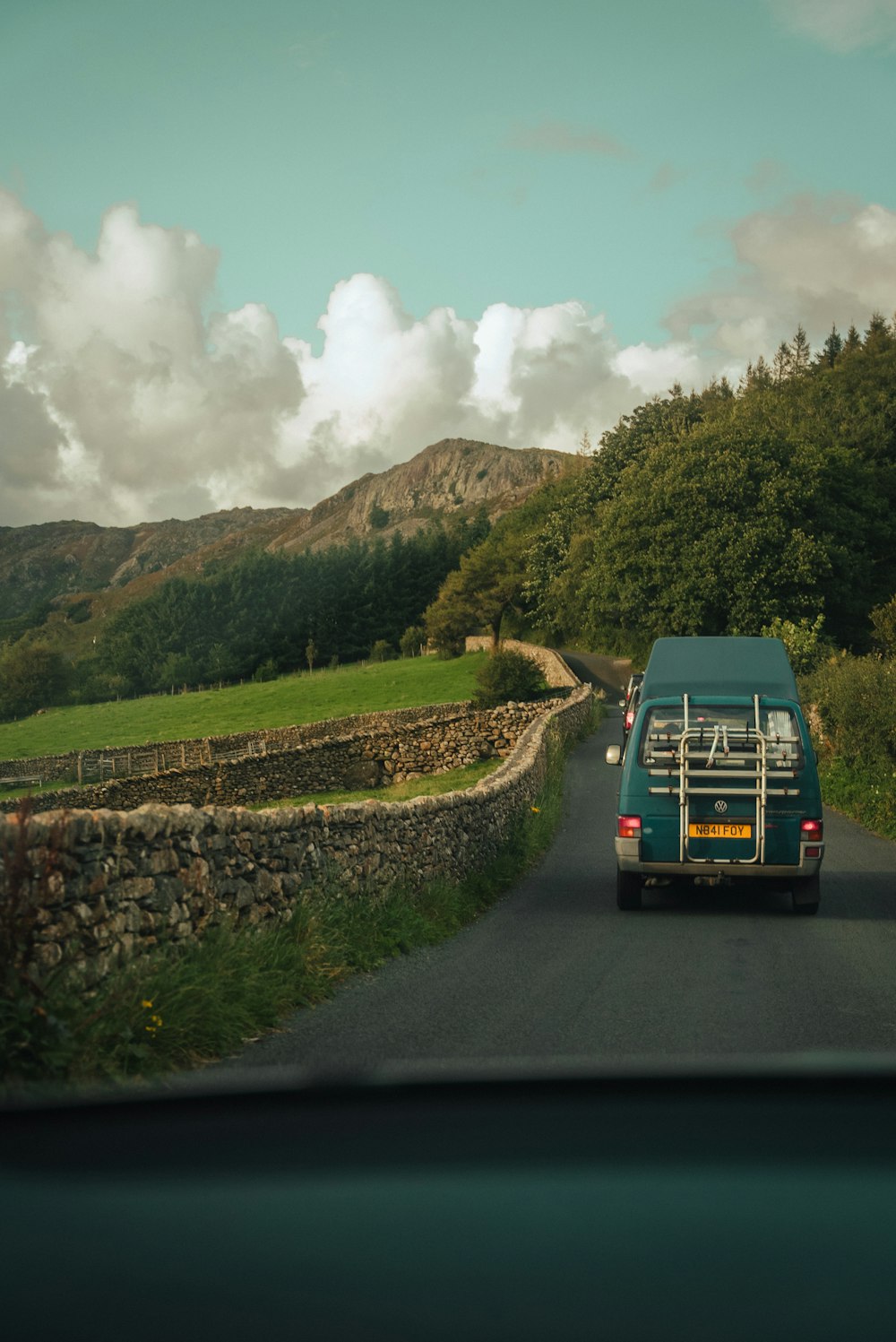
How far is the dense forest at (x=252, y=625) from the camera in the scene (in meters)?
102

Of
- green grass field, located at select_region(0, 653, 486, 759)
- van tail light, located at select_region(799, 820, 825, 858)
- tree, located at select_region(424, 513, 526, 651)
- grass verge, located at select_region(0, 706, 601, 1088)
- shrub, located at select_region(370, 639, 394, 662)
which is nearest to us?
grass verge, located at select_region(0, 706, 601, 1088)

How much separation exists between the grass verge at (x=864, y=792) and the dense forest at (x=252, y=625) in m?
75.6

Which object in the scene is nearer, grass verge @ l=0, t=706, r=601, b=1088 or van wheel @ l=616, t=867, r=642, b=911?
grass verge @ l=0, t=706, r=601, b=1088

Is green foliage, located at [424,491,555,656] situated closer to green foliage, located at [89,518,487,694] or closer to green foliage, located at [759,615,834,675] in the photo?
green foliage, located at [89,518,487,694]

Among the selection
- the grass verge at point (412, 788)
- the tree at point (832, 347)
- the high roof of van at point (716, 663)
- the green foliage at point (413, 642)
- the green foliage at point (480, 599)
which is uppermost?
the tree at point (832, 347)

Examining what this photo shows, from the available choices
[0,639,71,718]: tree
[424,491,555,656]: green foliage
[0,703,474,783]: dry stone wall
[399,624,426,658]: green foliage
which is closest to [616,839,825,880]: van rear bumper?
[0,703,474,783]: dry stone wall

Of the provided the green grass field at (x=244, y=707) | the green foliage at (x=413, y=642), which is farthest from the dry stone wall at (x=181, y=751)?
the green foliage at (x=413, y=642)

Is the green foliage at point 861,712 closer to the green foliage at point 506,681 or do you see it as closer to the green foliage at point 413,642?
the green foliage at point 506,681

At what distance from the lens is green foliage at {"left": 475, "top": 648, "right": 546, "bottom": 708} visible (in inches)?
1938

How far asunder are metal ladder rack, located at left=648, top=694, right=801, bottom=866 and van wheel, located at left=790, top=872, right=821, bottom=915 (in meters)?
0.57

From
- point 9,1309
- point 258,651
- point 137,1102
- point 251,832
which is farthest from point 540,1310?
point 258,651

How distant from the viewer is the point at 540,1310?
66.4 inches

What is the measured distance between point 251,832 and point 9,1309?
704 cm

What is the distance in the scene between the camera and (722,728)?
519 inches
